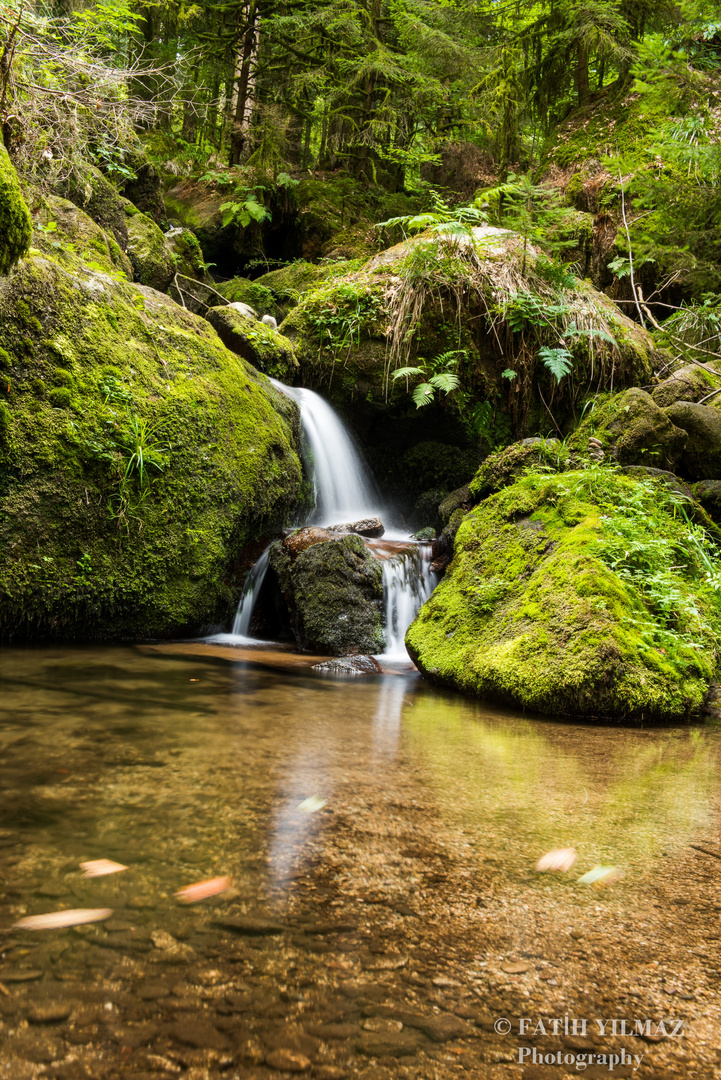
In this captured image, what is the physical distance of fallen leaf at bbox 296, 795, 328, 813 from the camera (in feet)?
6.34

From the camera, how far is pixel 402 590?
6.26 metres

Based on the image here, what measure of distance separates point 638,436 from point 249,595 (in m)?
4.43

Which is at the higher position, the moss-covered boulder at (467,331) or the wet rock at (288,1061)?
the moss-covered boulder at (467,331)

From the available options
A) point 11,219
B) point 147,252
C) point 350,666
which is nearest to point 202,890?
point 350,666

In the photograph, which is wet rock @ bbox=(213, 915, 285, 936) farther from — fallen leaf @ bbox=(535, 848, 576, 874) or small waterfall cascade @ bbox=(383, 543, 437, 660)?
small waterfall cascade @ bbox=(383, 543, 437, 660)

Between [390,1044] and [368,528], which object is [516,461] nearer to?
[368,528]

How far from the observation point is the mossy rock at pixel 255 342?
321 inches

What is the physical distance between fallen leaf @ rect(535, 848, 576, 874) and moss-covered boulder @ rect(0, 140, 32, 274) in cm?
408

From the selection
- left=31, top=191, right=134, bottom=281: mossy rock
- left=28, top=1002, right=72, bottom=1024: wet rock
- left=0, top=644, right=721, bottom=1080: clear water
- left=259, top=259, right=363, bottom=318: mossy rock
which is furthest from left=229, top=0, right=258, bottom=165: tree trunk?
left=28, top=1002, right=72, bottom=1024: wet rock

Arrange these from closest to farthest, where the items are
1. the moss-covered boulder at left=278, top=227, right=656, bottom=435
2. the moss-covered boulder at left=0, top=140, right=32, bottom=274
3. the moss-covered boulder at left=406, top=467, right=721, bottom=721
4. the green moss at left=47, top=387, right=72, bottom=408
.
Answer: the moss-covered boulder at left=0, top=140, right=32, bottom=274 → the moss-covered boulder at left=406, top=467, right=721, bottom=721 → the green moss at left=47, top=387, right=72, bottom=408 → the moss-covered boulder at left=278, top=227, right=656, bottom=435

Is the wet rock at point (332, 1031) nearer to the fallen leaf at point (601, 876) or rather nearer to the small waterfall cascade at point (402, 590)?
the fallen leaf at point (601, 876)

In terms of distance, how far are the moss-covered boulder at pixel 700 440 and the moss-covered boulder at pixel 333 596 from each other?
12.7 ft

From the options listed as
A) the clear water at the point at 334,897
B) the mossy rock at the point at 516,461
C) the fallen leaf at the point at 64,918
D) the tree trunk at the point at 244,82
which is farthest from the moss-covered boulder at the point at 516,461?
the tree trunk at the point at 244,82

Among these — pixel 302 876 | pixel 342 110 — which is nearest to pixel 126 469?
pixel 302 876
